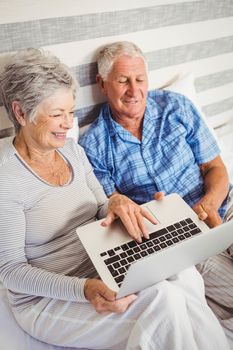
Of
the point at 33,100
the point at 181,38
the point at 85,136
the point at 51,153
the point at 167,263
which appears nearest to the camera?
the point at 167,263

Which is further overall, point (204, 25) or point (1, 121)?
point (204, 25)

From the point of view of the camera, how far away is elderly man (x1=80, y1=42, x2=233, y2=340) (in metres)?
1.41

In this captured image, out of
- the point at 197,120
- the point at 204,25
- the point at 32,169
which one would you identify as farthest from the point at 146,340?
the point at 204,25

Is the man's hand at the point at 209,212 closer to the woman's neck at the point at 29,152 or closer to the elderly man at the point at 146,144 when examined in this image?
the elderly man at the point at 146,144

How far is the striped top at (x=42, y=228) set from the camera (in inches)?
39.6

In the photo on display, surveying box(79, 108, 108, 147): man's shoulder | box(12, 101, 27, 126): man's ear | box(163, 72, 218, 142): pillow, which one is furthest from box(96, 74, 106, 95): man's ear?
box(12, 101, 27, 126): man's ear

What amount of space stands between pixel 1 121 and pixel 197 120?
2.76 feet

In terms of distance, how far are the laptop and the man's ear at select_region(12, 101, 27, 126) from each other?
0.38 m

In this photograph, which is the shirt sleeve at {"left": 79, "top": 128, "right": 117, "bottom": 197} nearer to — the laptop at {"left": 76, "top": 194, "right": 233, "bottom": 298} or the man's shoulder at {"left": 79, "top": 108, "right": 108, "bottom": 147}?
the man's shoulder at {"left": 79, "top": 108, "right": 108, "bottom": 147}

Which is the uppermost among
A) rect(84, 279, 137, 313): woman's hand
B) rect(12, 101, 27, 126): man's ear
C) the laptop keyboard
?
rect(12, 101, 27, 126): man's ear

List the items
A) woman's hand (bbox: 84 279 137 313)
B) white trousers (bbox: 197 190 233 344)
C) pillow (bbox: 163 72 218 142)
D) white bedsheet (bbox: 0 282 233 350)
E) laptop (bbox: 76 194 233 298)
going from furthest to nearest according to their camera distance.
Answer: pillow (bbox: 163 72 218 142)
white trousers (bbox: 197 190 233 344)
white bedsheet (bbox: 0 282 233 350)
woman's hand (bbox: 84 279 137 313)
laptop (bbox: 76 194 233 298)

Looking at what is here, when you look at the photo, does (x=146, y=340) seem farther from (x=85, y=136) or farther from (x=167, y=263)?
(x=85, y=136)

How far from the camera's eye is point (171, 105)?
154cm

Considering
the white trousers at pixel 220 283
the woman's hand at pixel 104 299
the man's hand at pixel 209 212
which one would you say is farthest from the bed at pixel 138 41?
the white trousers at pixel 220 283
